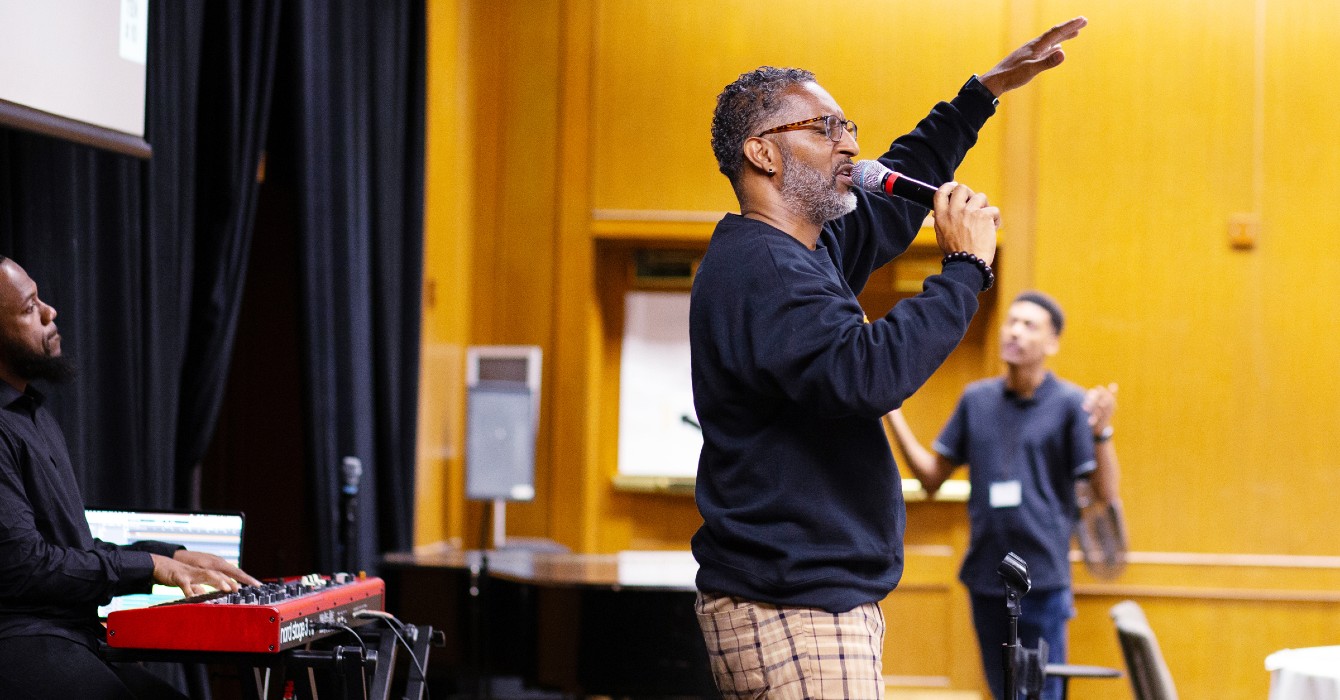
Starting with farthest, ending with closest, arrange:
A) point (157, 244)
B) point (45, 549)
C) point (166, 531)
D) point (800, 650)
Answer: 1. point (157, 244)
2. point (166, 531)
3. point (45, 549)
4. point (800, 650)

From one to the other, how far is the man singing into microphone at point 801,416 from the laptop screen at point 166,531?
1500 mm

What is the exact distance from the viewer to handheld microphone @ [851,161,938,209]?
7.02 feet

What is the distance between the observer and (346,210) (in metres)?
5.28

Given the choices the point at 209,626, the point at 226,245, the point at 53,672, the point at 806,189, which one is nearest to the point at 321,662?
the point at 209,626

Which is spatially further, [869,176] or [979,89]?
[979,89]

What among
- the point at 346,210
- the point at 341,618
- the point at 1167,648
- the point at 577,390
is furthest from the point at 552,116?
the point at 341,618

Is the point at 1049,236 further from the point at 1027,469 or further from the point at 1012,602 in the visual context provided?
the point at 1012,602

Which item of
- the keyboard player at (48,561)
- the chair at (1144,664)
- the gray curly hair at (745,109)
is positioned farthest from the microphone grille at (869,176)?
the keyboard player at (48,561)

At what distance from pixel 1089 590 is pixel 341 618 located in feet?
14.7

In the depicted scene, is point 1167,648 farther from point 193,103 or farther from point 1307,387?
point 193,103

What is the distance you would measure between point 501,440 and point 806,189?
4.30 meters

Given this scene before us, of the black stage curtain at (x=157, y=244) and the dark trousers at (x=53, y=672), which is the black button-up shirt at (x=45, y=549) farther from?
the black stage curtain at (x=157, y=244)

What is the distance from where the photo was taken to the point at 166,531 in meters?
3.10

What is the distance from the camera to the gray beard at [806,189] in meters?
2.15
